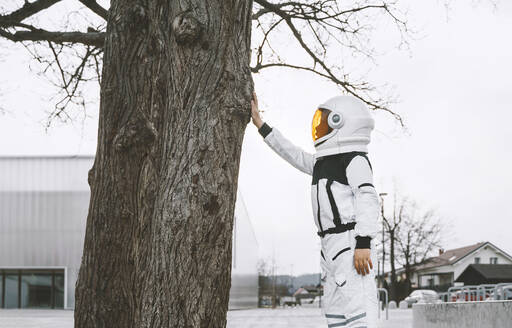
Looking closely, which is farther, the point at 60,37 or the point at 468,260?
the point at 468,260

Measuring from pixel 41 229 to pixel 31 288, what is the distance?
12.0ft

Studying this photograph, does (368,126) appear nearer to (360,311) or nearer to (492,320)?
(360,311)

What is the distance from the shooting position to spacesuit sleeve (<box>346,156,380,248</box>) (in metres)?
4.27

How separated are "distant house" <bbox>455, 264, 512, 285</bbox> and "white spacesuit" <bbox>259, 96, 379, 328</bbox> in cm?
5583

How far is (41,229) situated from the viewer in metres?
40.1

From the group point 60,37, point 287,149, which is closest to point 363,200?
point 287,149

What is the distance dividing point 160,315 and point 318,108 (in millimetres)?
1849

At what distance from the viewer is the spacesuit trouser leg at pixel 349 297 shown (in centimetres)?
A: 418

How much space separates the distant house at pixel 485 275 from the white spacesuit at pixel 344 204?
55827 millimetres

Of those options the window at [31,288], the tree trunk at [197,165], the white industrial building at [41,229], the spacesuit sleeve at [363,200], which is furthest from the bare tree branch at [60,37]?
the window at [31,288]

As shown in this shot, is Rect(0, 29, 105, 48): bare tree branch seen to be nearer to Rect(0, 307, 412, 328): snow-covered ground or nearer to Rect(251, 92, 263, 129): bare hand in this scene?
Rect(251, 92, 263, 129): bare hand

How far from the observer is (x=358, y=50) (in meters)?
10.3

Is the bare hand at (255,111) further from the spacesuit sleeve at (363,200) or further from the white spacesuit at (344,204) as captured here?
the spacesuit sleeve at (363,200)

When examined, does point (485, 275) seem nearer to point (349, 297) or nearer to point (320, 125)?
point (320, 125)
